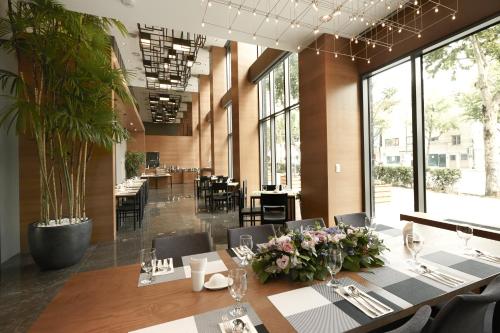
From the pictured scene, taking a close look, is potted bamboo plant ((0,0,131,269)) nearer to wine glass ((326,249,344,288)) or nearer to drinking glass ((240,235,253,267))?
drinking glass ((240,235,253,267))

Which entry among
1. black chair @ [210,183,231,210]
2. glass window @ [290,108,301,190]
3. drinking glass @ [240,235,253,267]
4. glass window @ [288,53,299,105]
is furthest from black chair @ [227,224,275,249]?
black chair @ [210,183,231,210]

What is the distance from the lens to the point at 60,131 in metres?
3.41

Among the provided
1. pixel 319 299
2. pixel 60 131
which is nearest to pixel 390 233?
pixel 319 299

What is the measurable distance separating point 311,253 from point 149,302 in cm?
90

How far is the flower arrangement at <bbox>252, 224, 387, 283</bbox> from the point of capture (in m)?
1.42

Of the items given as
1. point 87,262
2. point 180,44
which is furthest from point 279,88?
point 87,262

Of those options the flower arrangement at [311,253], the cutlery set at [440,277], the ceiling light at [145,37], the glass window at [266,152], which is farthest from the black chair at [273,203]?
the ceiling light at [145,37]

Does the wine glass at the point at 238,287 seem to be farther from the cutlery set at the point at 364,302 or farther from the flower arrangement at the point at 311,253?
the cutlery set at the point at 364,302

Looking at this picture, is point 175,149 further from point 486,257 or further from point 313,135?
point 486,257

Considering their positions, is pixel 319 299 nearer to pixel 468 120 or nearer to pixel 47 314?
pixel 47 314

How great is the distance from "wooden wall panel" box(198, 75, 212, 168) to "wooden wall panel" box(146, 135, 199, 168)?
325 centimetres

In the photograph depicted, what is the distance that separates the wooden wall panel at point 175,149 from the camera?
1738 centimetres

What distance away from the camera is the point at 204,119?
48.0 feet

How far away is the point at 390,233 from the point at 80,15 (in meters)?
4.72
